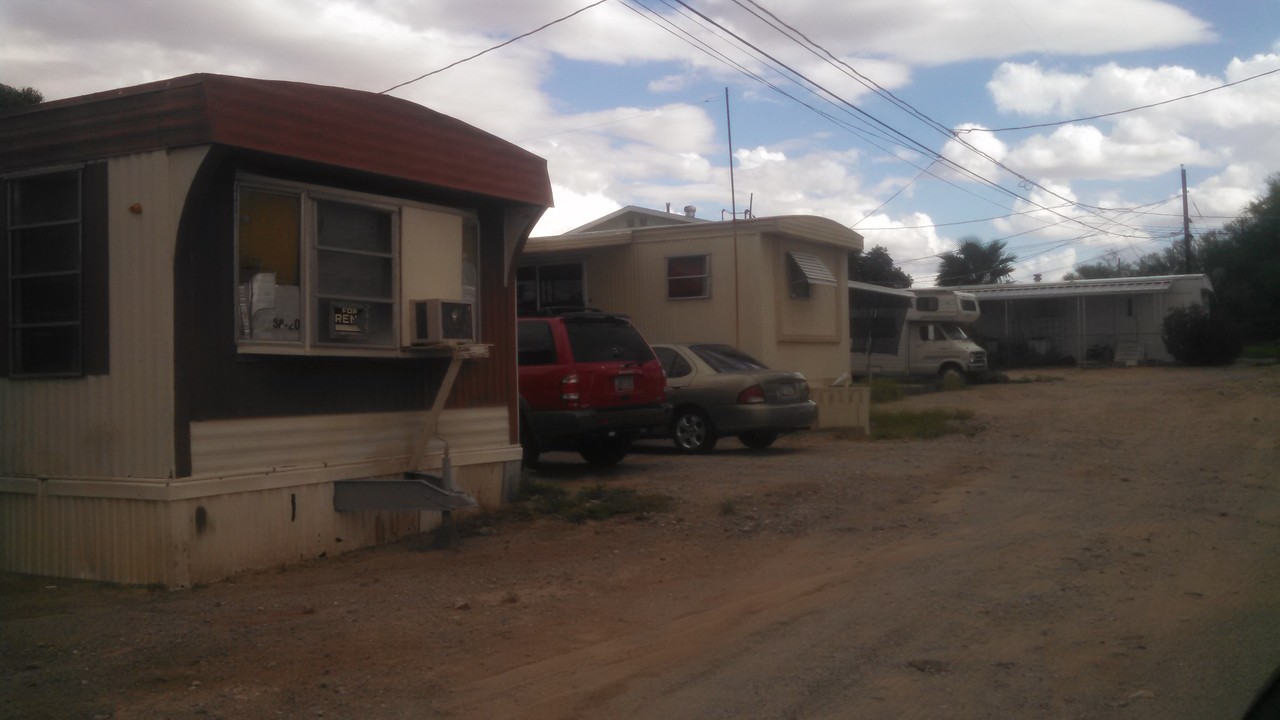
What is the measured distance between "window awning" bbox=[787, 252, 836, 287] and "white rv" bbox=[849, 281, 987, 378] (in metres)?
8.00

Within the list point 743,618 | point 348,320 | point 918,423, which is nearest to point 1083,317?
point 918,423

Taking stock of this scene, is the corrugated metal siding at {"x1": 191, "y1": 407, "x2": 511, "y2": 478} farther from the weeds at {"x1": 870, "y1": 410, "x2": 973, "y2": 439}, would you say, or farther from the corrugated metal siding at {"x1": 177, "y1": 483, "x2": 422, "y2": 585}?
the weeds at {"x1": 870, "y1": 410, "x2": 973, "y2": 439}

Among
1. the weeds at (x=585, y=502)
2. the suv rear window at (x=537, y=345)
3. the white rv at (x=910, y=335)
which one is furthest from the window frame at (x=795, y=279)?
the weeds at (x=585, y=502)

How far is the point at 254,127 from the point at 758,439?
883 cm

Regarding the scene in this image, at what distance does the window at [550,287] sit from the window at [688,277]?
5.76 feet

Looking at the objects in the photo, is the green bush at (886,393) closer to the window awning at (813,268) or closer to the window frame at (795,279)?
the window awning at (813,268)

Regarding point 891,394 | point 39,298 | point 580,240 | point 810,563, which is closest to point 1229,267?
point 891,394

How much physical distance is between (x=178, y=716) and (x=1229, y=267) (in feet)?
176

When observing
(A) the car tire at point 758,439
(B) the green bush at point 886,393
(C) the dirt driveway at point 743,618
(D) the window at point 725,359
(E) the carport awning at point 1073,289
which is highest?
(E) the carport awning at point 1073,289

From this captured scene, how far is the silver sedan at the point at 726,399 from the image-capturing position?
13.6m

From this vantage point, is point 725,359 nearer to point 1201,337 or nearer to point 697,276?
point 697,276

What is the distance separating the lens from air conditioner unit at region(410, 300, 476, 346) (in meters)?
8.55

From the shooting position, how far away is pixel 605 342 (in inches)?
464

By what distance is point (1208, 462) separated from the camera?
12273 millimetres
